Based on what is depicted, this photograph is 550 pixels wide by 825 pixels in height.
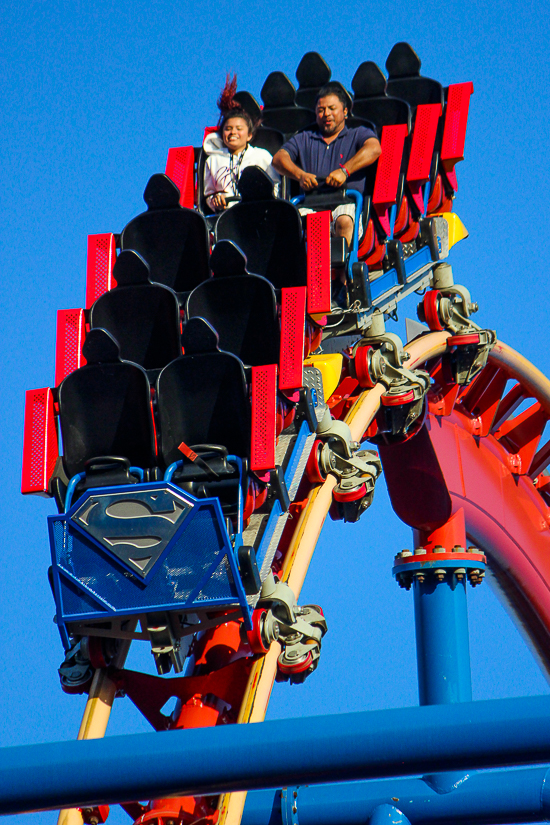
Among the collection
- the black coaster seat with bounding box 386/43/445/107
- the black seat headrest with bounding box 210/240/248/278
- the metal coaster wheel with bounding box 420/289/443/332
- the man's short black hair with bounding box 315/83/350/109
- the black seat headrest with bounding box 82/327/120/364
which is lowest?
the black seat headrest with bounding box 82/327/120/364

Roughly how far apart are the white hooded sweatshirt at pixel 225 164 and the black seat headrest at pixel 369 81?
4.10 ft

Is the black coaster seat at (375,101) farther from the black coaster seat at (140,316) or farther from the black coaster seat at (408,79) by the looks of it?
the black coaster seat at (140,316)

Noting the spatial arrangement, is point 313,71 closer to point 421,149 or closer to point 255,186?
point 421,149

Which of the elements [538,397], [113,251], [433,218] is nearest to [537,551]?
[538,397]

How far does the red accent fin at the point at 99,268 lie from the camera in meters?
4.86

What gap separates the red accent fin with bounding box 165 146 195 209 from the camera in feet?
19.7

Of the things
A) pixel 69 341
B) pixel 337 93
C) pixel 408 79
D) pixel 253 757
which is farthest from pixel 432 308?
pixel 253 757

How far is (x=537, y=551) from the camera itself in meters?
6.68

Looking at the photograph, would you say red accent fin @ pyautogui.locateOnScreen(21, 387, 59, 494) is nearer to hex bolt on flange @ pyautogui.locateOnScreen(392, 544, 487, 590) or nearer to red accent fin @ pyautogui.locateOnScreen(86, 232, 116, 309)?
red accent fin @ pyautogui.locateOnScreen(86, 232, 116, 309)

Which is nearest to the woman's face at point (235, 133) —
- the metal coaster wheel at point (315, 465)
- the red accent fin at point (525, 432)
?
the metal coaster wheel at point (315, 465)

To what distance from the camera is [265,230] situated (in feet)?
14.9

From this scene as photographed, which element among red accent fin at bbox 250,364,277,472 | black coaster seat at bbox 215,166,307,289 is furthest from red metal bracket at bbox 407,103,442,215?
red accent fin at bbox 250,364,277,472

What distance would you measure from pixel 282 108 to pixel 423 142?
5.16 feet

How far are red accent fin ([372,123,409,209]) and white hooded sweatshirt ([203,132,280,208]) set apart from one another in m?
0.53
